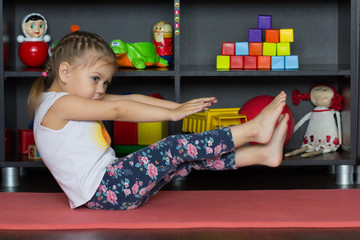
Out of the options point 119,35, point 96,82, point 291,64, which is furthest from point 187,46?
point 96,82

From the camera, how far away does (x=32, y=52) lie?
2.49 m

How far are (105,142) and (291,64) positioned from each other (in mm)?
1037

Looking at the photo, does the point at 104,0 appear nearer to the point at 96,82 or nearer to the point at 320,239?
the point at 96,82

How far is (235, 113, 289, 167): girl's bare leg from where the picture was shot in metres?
1.76

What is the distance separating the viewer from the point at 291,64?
2.38m

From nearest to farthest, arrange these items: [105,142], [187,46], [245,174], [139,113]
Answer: [139,113] → [105,142] → [245,174] → [187,46]

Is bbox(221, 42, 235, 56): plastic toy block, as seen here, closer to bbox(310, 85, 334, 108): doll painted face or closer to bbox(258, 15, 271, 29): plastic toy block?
bbox(258, 15, 271, 29): plastic toy block

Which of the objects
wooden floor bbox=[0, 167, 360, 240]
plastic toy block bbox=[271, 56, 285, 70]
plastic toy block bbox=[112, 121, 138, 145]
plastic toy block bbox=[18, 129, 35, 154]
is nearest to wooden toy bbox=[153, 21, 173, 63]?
plastic toy block bbox=[112, 121, 138, 145]

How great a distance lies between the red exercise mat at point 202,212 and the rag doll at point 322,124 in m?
0.48

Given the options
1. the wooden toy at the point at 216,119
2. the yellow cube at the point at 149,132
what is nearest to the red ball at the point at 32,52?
the yellow cube at the point at 149,132

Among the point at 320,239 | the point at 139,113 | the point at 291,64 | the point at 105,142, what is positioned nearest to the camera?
the point at 320,239

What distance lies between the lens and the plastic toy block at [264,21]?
2.44m

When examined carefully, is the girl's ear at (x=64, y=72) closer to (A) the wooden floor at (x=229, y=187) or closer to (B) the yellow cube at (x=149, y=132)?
(A) the wooden floor at (x=229, y=187)

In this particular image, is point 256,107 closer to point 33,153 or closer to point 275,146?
point 275,146
